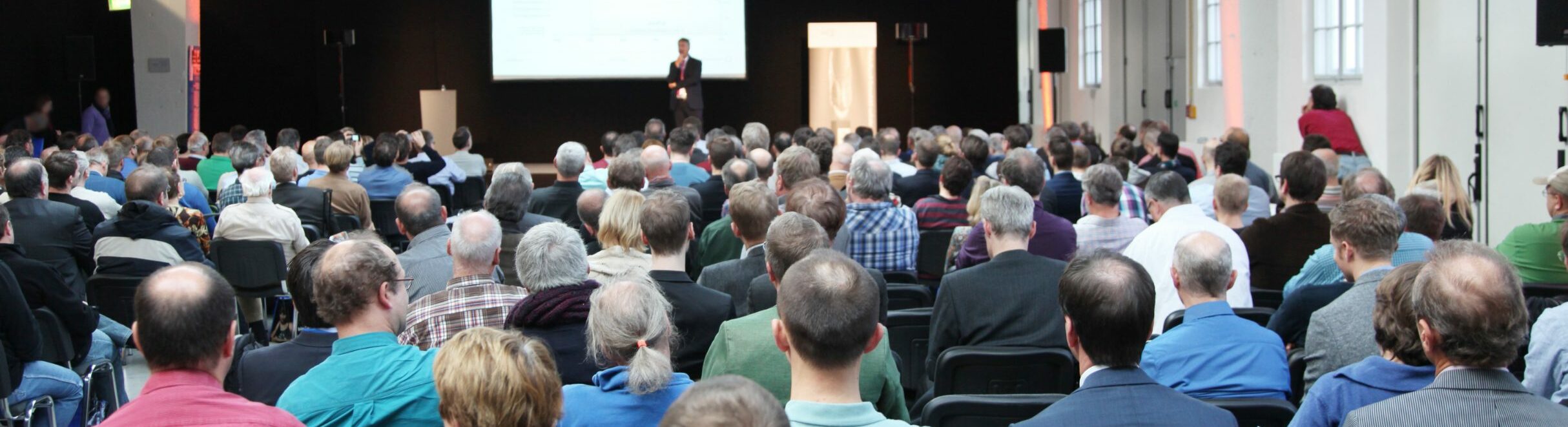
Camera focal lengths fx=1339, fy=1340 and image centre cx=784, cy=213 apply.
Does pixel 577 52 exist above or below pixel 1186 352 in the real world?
above

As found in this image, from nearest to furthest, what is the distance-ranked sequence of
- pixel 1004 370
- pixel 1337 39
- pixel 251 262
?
pixel 1004 370
pixel 251 262
pixel 1337 39

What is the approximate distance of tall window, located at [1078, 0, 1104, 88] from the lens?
16.2m

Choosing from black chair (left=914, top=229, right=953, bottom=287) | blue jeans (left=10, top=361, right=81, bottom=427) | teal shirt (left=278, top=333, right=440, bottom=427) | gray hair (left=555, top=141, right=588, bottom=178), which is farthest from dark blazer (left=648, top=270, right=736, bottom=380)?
gray hair (left=555, top=141, right=588, bottom=178)

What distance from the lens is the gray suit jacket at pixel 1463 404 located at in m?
2.15

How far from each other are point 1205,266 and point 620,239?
1.98 metres

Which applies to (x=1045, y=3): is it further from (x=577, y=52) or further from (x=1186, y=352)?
(x=1186, y=352)

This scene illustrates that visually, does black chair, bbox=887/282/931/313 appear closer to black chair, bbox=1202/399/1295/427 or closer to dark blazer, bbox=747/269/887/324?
dark blazer, bbox=747/269/887/324

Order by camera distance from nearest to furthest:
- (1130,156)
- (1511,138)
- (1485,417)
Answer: (1485,417)
(1511,138)
(1130,156)

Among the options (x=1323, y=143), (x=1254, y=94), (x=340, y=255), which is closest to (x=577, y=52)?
(x=1254, y=94)

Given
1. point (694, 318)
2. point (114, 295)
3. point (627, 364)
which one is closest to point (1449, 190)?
point (694, 318)

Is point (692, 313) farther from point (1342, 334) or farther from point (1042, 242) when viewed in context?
point (1042, 242)

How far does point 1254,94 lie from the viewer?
37.7 ft

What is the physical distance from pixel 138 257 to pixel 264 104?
1222 centimetres

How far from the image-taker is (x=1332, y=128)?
9.79 m
